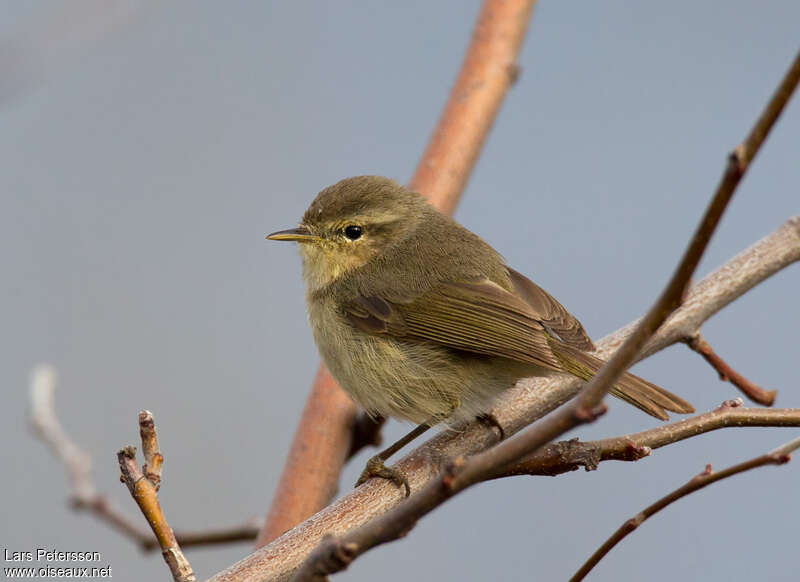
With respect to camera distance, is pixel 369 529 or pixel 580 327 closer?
pixel 369 529

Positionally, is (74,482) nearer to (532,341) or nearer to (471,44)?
(532,341)

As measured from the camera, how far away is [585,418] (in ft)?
3.94

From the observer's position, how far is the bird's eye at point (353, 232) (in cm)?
368

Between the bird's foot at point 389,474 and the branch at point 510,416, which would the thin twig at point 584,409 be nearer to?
the branch at point 510,416

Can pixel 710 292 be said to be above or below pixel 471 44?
below

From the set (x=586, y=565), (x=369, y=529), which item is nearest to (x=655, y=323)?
(x=369, y=529)

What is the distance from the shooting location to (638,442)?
219cm

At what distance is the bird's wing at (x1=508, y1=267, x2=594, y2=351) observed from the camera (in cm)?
310

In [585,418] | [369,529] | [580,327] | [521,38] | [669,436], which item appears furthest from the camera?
[521,38]

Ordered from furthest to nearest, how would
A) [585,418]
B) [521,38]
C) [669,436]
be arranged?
1. [521,38]
2. [669,436]
3. [585,418]

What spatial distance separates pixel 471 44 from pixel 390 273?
1.22 m

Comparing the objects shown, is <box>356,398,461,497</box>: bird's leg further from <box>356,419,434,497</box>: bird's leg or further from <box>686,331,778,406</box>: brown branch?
<box>686,331,778,406</box>: brown branch

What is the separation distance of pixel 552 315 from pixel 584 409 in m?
2.13

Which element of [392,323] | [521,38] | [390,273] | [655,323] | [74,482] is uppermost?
[521,38]
